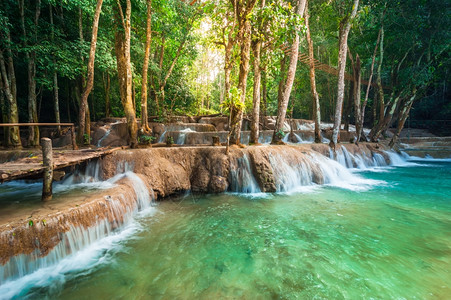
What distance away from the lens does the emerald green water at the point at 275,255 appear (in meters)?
2.96

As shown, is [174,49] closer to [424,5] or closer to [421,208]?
[424,5]

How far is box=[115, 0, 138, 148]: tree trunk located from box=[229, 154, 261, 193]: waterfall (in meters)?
4.14

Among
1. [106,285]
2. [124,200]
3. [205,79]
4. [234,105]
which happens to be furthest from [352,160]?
[205,79]

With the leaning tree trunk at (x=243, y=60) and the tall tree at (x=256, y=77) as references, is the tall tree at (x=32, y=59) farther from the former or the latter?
the tall tree at (x=256, y=77)

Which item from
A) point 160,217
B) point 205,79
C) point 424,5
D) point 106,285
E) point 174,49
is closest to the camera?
point 106,285

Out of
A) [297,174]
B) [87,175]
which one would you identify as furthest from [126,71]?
[297,174]

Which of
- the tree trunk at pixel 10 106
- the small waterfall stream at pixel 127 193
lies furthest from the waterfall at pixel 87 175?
the tree trunk at pixel 10 106

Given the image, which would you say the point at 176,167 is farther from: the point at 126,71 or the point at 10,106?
the point at 10,106

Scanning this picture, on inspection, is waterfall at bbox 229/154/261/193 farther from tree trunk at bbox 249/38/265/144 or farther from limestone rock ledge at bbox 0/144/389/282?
tree trunk at bbox 249/38/265/144

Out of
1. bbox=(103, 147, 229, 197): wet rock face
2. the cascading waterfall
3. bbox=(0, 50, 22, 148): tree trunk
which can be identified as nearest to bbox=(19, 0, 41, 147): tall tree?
bbox=(0, 50, 22, 148): tree trunk

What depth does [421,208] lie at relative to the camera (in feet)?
19.8

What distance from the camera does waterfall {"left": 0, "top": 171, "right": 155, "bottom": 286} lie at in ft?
10.3

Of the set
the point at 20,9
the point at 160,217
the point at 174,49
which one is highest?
the point at 174,49

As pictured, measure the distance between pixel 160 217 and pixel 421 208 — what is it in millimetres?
7787
